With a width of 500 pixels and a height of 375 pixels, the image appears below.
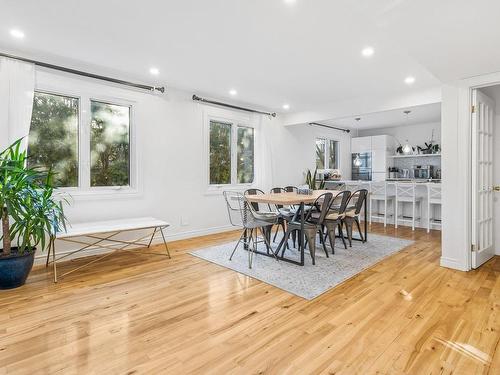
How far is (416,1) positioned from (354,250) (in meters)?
3.05

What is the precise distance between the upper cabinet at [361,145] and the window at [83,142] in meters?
5.99

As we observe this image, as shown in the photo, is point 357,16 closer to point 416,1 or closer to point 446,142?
point 416,1

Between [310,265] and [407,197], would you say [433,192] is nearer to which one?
[407,197]

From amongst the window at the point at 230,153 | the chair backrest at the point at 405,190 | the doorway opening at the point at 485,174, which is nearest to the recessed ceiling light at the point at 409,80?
the doorway opening at the point at 485,174

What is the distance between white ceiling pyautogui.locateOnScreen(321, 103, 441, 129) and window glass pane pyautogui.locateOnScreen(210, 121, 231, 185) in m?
2.14

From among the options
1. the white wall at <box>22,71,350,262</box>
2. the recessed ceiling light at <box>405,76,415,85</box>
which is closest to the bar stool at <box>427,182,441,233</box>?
the recessed ceiling light at <box>405,76,415,85</box>

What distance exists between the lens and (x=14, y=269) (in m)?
2.73

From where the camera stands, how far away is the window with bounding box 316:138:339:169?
7559 mm

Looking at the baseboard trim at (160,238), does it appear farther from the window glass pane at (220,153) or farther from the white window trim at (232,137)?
the window glass pane at (220,153)

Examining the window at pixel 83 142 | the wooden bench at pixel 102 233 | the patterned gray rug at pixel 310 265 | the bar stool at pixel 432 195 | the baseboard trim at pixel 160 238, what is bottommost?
the patterned gray rug at pixel 310 265

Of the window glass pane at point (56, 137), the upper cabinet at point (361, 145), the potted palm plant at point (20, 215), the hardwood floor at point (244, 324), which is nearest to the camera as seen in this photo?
the hardwood floor at point (244, 324)

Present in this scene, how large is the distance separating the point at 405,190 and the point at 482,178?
98.2 inches

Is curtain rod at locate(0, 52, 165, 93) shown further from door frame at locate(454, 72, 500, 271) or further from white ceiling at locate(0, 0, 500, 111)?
door frame at locate(454, 72, 500, 271)

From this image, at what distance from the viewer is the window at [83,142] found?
356cm
